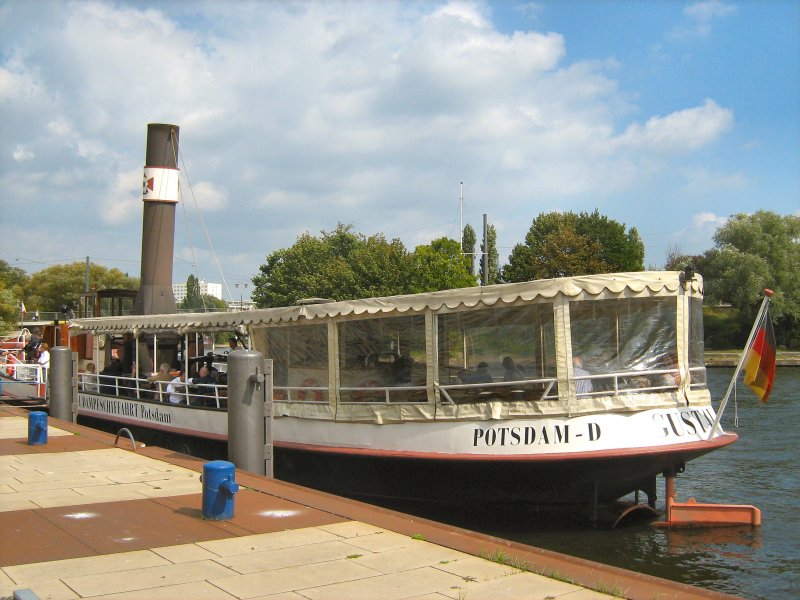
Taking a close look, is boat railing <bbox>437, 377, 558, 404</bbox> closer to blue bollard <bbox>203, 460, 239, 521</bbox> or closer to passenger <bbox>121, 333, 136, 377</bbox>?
blue bollard <bbox>203, 460, 239, 521</bbox>

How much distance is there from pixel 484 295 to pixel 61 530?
18.9ft

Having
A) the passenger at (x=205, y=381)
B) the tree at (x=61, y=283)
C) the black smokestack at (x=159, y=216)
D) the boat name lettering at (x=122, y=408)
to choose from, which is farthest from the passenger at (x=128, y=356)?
the tree at (x=61, y=283)

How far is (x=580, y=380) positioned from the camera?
10.4m

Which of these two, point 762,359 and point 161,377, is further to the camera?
point 161,377

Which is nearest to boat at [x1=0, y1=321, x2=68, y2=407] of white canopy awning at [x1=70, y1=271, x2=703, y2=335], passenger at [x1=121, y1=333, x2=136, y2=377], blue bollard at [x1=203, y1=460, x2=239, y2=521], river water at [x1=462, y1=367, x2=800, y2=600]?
passenger at [x1=121, y1=333, x2=136, y2=377]

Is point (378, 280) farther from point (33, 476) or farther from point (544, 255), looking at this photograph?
point (33, 476)

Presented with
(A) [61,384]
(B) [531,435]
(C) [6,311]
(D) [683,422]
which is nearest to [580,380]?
(B) [531,435]

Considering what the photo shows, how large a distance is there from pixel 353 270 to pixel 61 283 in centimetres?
4242

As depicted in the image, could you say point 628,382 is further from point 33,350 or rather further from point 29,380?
point 33,350

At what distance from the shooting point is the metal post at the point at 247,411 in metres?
10.9

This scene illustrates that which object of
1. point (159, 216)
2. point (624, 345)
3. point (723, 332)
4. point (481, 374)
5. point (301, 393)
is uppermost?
point (159, 216)

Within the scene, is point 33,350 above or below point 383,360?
above

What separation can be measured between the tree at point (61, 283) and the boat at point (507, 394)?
265 ft

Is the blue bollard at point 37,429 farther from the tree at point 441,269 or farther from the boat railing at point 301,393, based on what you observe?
the tree at point 441,269
